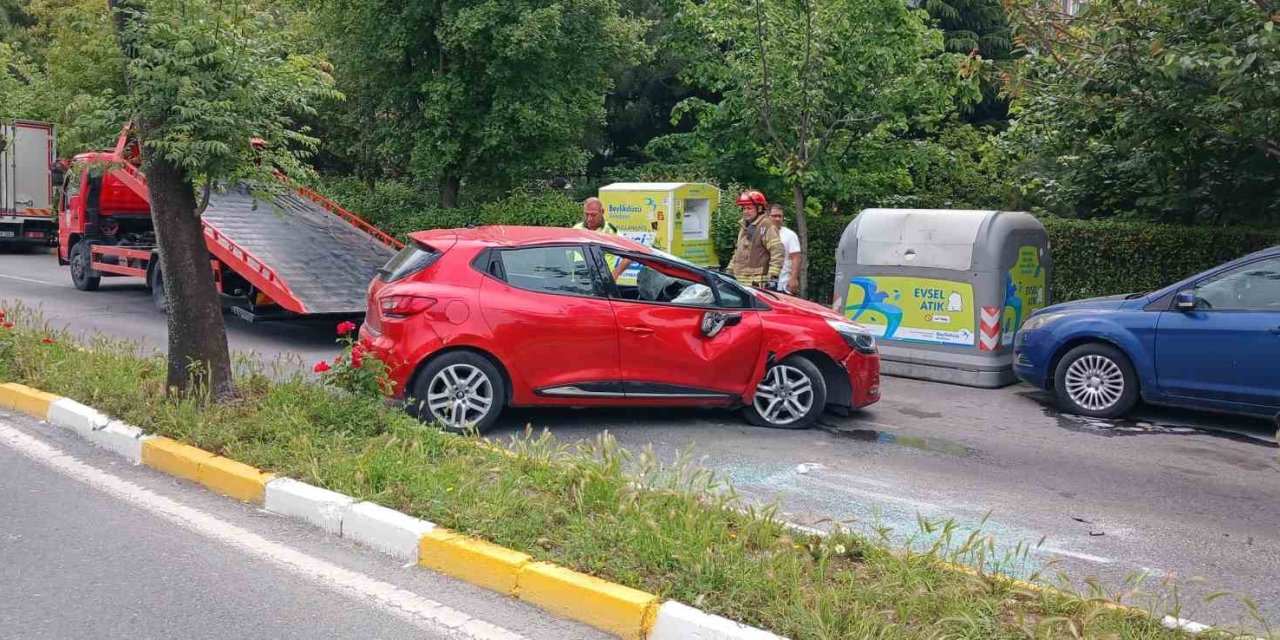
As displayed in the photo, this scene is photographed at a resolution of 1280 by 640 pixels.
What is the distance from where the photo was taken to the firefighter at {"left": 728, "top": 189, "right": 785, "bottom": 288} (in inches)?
448

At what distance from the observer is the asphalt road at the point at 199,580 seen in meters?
4.48

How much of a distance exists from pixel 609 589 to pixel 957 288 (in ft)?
24.7

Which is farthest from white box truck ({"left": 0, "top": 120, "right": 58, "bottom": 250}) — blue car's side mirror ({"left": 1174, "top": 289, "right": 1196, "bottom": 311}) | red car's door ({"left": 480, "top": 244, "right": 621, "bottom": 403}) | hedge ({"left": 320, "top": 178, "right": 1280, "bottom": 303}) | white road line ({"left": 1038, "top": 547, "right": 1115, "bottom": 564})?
white road line ({"left": 1038, "top": 547, "right": 1115, "bottom": 564})

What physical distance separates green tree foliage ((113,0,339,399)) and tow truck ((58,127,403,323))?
2.59m

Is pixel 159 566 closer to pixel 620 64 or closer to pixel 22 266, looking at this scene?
pixel 620 64

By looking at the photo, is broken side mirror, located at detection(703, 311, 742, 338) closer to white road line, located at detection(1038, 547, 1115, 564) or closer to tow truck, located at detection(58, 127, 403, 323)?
white road line, located at detection(1038, 547, 1115, 564)

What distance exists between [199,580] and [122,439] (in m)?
2.55

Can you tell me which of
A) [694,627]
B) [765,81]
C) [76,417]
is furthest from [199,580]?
[765,81]

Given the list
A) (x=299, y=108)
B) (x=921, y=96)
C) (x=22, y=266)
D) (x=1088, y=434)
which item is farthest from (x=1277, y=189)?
(x=22, y=266)

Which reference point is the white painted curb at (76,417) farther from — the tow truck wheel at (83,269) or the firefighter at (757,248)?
the tow truck wheel at (83,269)

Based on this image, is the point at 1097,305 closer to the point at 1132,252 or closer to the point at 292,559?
the point at 1132,252

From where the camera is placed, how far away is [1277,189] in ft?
41.3

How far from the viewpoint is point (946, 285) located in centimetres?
1114

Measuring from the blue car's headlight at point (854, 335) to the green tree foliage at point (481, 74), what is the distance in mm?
8995
